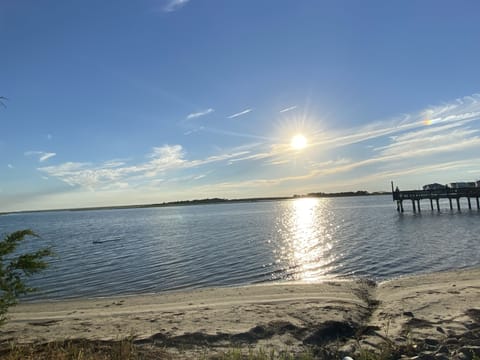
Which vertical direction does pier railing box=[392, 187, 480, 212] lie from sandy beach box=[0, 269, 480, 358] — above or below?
above

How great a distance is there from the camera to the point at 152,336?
9234mm

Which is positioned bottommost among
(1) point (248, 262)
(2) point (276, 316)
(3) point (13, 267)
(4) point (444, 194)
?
(1) point (248, 262)

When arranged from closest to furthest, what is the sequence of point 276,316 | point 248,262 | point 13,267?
point 13,267 → point 276,316 → point 248,262

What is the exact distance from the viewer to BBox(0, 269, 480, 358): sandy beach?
8.74 meters

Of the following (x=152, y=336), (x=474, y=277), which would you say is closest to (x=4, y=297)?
(x=152, y=336)

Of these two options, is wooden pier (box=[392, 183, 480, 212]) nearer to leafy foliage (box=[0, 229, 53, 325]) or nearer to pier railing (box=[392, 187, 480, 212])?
pier railing (box=[392, 187, 480, 212])

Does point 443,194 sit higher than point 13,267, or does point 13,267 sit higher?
point 13,267

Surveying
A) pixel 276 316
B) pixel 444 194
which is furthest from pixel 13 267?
pixel 444 194

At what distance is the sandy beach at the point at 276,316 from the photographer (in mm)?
8742

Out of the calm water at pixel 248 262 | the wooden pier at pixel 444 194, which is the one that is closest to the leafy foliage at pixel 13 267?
the calm water at pixel 248 262

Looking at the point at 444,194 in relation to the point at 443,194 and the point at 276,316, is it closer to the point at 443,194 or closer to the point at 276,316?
the point at 443,194

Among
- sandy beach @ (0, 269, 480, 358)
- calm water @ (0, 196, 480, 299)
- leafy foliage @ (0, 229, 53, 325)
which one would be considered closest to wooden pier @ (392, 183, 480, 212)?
calm water @ (0, 196, 480, 299)

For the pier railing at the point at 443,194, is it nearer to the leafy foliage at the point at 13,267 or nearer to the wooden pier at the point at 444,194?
the wooden pier at the point at 444,194

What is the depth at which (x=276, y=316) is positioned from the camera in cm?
1072
